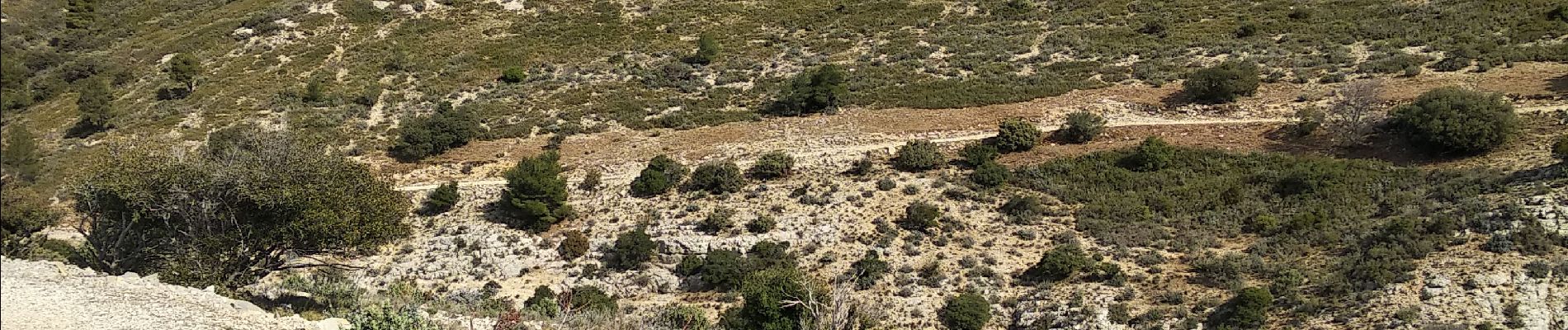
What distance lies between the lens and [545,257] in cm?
3659

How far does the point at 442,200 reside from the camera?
1571 inches

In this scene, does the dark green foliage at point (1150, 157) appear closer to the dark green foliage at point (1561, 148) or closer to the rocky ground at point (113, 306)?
the dark green foliage at point (1561, 148)

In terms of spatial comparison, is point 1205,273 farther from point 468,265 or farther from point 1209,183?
point 468,265

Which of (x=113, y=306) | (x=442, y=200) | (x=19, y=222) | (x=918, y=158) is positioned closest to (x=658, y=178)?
(x=442, y=200)

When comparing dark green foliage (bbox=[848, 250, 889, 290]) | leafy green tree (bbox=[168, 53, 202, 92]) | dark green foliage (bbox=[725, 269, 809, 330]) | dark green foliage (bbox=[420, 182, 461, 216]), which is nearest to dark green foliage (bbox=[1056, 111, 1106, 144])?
dark green foliage (bbox=[848, 250, 889, 290])

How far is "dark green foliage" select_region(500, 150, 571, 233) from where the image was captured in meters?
38.0

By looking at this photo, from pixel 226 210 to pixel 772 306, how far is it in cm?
1698

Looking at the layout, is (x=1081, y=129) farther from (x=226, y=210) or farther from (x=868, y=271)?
(x=226, y=210)

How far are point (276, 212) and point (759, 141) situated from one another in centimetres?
2227

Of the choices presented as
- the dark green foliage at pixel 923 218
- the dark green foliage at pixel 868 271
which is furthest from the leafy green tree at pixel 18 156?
the dark green foliage at pixel 923 218

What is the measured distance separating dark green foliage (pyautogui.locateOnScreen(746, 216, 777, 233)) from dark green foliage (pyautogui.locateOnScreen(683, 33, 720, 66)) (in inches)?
875

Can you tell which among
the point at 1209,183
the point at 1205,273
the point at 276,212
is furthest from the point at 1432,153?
the point at 276,212

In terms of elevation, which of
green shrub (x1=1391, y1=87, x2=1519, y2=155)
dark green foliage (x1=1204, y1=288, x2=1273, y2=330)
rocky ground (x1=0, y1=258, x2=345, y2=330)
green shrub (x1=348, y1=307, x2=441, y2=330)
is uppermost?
green shrub (x1=348, y1=307, x2=441, y2=330)

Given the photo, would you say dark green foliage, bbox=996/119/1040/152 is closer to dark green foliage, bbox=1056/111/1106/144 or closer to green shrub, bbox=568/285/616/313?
dark green foliage, bbox=1056/111/1106/144
